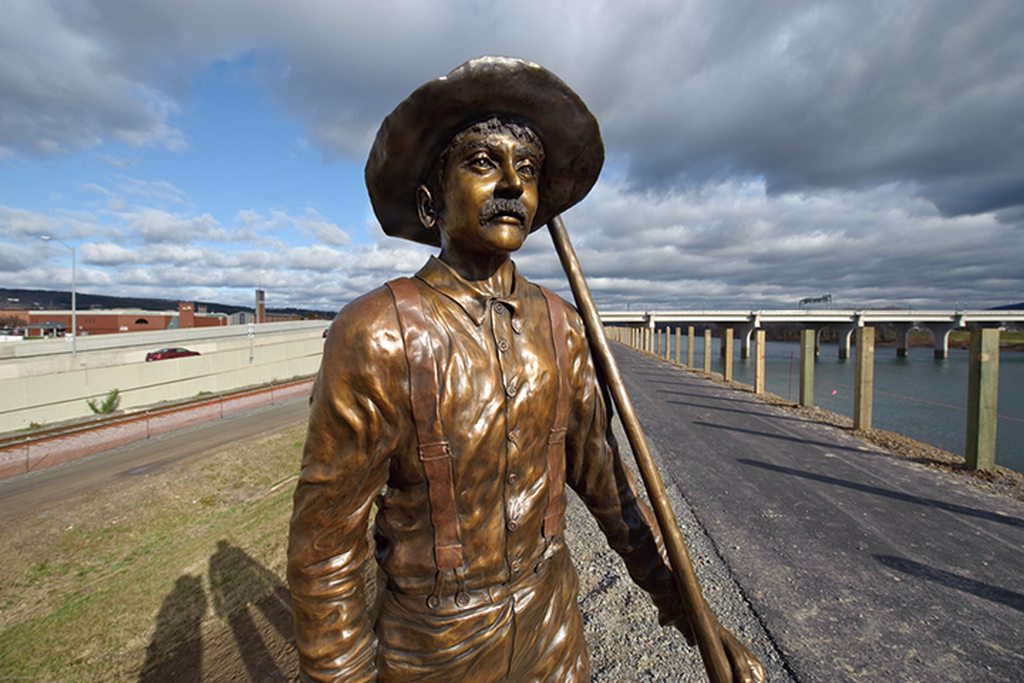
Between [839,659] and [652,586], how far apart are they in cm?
313

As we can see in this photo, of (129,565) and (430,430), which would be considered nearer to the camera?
(430,430)

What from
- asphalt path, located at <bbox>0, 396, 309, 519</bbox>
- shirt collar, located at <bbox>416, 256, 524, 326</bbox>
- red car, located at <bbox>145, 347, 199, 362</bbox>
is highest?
shirt collar, located at <bbox>416, 256, 524, 326</bbox>

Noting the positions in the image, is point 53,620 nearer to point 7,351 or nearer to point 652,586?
point 652,586

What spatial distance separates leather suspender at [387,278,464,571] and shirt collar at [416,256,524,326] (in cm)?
19

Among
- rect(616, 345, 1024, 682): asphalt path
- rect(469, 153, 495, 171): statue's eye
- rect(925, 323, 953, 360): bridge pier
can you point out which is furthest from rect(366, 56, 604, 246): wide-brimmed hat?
rect(925, 323, 953, 360): bridge pier

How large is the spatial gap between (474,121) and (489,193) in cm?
26

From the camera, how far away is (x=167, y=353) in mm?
27281

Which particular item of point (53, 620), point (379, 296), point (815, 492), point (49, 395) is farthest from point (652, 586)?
point (49, 395)

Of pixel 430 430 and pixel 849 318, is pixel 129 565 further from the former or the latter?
pixel 849 318

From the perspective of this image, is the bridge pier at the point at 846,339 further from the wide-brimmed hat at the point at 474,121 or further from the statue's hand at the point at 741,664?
the wide-brimmed hat at the point at 474,121

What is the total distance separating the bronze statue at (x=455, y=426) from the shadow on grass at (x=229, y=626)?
4.34 m

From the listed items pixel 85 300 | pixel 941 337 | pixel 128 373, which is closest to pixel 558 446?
pixel 128 373

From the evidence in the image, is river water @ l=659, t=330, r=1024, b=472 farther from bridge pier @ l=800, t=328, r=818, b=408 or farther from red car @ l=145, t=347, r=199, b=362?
red car @ l=145, t=347, r=199, b=362

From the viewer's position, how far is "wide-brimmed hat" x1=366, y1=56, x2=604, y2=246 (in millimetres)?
1474
